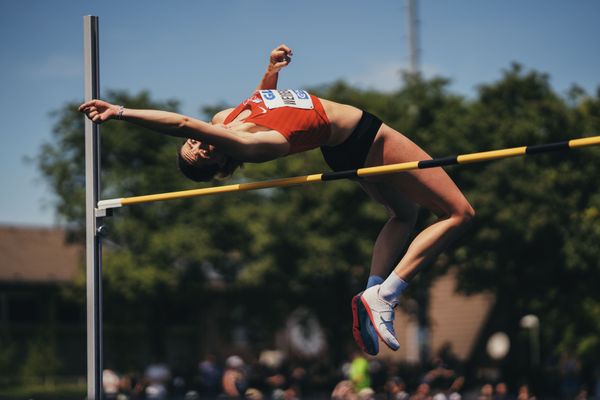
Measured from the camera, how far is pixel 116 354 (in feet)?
115

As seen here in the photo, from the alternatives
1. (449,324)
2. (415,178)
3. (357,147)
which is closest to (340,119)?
(357,147)

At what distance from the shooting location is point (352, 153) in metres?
5.95

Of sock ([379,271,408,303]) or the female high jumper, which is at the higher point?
the female high jumper

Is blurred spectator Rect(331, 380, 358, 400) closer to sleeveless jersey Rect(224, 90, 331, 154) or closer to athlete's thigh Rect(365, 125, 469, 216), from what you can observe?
athlete's thigh Rect(365, 125, 469, 216)

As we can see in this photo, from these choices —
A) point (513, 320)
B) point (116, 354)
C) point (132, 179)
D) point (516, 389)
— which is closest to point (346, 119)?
point (516, 389)

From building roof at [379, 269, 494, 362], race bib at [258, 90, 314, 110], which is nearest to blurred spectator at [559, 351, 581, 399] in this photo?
building roof at [379, 269, 494, 362]

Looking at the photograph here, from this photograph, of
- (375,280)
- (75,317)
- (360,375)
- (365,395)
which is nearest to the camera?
(375,280)

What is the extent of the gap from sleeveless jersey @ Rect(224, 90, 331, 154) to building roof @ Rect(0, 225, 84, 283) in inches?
1340

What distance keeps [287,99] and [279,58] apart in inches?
32.8

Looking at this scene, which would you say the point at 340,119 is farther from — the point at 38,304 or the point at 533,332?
the point at 38,304

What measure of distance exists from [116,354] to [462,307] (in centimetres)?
1568

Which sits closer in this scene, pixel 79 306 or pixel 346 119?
pixel 346 119

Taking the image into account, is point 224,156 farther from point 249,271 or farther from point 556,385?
point 249,271

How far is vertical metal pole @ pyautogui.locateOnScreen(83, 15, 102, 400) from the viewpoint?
6.39 metres
